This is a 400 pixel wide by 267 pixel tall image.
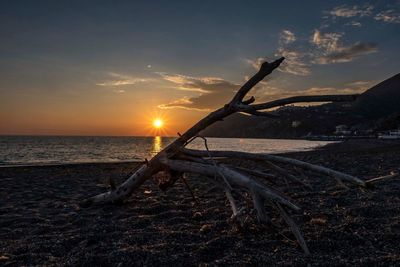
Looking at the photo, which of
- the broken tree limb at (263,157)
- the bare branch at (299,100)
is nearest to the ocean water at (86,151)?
the broken tree limb at (263,157)

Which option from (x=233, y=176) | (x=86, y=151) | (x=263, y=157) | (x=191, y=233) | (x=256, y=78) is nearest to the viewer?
(x=191, y=233)

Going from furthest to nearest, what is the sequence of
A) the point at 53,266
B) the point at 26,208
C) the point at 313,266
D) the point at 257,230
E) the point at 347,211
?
the point at 26,208 < the point at 347,211 < the point at 257,230 < the point at 53,266 < the point at 313,266

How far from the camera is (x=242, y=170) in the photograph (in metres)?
6.45

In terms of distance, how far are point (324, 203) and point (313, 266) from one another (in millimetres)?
3780

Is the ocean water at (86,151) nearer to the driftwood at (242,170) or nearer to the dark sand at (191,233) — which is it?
the dark sand at (191,233)

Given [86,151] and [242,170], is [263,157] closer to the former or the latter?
[242,170]

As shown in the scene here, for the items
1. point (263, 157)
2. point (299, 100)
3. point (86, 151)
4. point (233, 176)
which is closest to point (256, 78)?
point (299, 100)

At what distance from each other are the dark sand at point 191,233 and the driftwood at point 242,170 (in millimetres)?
436

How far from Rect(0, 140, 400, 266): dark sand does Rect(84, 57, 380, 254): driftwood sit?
0.44 meters

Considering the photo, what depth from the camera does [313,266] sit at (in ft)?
11.7

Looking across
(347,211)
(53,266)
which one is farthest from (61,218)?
(347,211)

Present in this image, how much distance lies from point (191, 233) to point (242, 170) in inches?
77.9

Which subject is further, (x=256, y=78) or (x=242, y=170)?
(x=242, y=170)

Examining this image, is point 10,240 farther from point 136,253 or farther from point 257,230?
point 257,230
